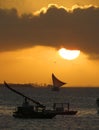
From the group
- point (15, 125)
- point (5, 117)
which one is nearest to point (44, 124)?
point (15, 125)

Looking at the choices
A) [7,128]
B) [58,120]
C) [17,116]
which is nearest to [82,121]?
[58,120]

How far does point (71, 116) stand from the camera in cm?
13362

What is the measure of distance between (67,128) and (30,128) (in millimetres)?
5834

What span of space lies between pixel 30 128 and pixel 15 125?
5804 millimetres

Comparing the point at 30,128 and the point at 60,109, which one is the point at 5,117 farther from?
the point at 30,128

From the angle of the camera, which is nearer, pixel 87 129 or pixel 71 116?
pixel 87 129

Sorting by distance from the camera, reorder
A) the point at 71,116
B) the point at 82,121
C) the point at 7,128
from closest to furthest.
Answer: the point at 7,128, the point at 82,121, the point at 71,116

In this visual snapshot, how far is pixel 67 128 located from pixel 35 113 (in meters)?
17.7

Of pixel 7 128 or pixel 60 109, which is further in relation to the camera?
pixel 60 109

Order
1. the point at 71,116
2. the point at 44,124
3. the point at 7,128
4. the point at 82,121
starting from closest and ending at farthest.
Result: the point at 7,128 → the point at 44,124 → the point at 82,121 → the point at 71,116

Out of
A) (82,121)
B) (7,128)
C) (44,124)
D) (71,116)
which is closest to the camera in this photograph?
(7,128)

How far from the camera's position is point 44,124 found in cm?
11450

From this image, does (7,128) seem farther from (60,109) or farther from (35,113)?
(60,109)

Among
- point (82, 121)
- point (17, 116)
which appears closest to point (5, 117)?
point (17, 116)
